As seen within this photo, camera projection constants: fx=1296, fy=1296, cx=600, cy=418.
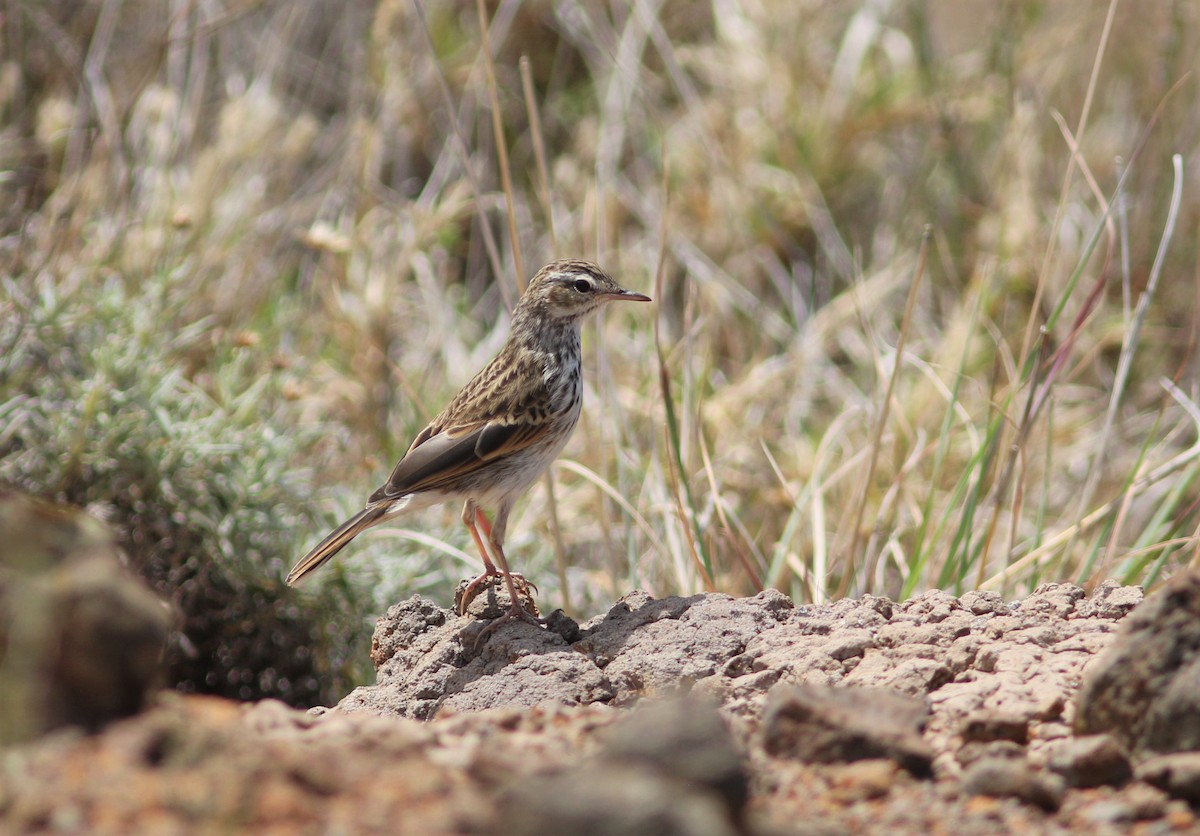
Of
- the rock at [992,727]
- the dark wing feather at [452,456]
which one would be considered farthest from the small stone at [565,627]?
the rock at [992,727]

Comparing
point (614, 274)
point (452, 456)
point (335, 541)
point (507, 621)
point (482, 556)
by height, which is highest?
point (614, 274)

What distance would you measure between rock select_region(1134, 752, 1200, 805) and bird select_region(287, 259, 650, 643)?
98.7 inches

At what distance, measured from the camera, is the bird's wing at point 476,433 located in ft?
16.5

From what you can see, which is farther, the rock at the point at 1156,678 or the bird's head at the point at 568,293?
the bird's head at the point at 568,293

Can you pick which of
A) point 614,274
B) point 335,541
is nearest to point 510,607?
point 335,541

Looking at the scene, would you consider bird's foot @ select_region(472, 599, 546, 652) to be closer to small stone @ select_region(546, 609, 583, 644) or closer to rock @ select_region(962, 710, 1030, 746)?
small stone @ select_region(546, 609, 583, 644)

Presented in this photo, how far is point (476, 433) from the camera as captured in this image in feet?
16.8

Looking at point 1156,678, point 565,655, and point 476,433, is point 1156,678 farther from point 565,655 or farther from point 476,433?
point 476,433

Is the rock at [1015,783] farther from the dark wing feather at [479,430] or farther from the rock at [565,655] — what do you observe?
the dark wing feather at [479,430]

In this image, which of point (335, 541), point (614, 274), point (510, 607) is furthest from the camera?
point (614, 274)

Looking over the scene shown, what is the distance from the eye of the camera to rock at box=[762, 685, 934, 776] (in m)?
2.71

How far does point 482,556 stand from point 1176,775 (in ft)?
10.1

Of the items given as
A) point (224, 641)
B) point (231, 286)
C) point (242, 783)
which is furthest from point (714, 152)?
point (242, 783)

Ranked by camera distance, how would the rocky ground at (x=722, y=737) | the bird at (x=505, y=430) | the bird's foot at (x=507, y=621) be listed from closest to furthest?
the rocky ground at (x=722, y=737), the bird's foot at (x=507, y=621), the bird at (x=505, y=430)
